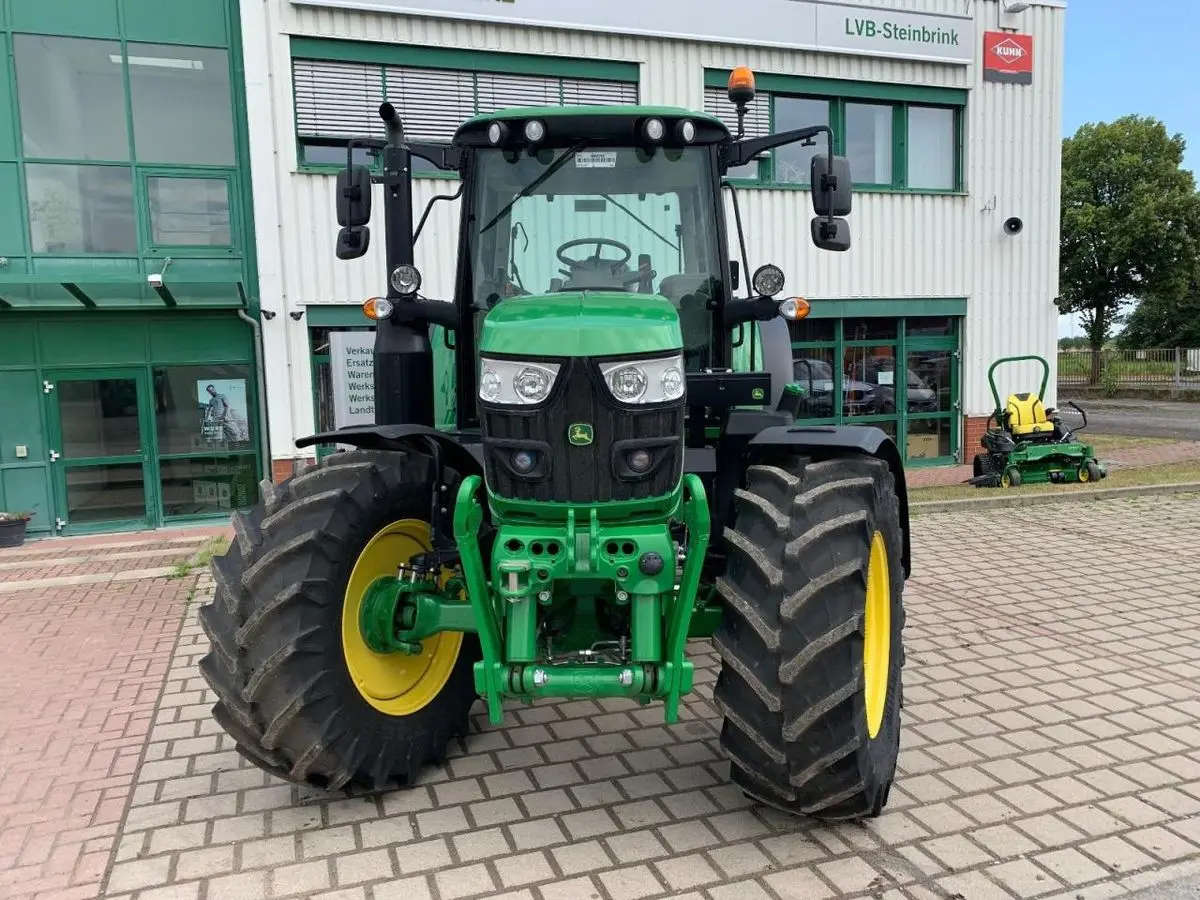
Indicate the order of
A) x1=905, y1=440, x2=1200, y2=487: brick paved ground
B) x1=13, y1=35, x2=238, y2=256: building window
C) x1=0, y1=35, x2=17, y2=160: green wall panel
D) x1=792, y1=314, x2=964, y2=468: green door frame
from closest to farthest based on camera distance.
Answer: x1=0, y1=35, x2=17, y2=160: green wall panel < x1=13, y1=35, x2=238, y2=256: building window < x1=905, y1=440, x2=1200, y2=487: brick paved ground < x1=792, y1=314, x2=964, y2=468: green door frame

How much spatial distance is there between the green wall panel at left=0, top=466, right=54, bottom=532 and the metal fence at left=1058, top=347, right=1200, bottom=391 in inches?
1180

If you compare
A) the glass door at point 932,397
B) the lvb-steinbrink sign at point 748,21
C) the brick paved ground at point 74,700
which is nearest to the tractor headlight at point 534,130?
the brick paved ground at point 74,700

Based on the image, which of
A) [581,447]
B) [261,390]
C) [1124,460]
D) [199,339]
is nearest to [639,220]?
[581,447]

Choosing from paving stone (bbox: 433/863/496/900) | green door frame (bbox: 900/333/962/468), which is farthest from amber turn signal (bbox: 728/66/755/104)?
green door frame (bbox: 900/333/962/468)

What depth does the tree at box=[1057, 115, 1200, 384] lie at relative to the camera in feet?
105

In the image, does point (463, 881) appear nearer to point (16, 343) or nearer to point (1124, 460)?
point (16, 343)

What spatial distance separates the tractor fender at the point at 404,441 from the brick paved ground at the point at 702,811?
1.30 meters

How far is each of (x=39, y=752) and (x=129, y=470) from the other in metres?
7.67

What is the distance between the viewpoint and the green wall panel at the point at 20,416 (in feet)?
35.4

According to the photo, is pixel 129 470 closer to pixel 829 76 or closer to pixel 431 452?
pixel 431 452

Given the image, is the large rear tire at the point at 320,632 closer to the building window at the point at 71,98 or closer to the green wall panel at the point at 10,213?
the green wall panel at the point at 10,213

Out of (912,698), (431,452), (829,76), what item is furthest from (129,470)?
(829,76)

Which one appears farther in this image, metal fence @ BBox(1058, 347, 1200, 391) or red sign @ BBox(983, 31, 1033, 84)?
metal fence @ BBox(1058, 347, 1200, 391)

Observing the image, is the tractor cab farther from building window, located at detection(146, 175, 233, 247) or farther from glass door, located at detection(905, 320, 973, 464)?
glass door, located at detection(905, 320, 973, 464)
